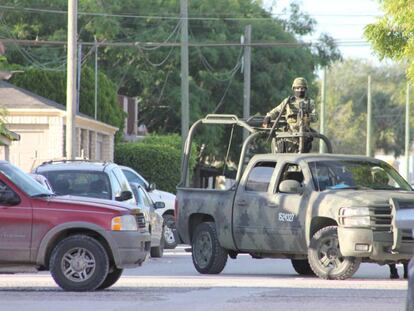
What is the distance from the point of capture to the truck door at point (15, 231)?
15.6 meters

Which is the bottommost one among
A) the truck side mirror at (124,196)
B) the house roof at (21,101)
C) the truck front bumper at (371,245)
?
the truck front bumper at (371,245)

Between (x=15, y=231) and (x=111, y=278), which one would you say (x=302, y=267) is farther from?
(x=15, y=231)

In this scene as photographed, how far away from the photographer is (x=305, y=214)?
1889 cm

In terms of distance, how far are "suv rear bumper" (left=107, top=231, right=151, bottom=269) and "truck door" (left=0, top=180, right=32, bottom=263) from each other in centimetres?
99

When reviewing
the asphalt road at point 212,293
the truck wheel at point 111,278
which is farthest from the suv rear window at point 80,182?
the truck wheel at point 111,278

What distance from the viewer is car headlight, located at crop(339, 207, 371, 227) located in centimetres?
1800

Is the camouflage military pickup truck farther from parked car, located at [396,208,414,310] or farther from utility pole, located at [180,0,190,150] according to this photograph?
utility pole, located at [180,0,190,150]

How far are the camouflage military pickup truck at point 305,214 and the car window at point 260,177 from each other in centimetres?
2

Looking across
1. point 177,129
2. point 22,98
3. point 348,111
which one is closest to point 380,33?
point 22,98

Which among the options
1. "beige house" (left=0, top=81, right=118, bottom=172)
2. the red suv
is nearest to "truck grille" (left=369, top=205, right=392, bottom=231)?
the red suv

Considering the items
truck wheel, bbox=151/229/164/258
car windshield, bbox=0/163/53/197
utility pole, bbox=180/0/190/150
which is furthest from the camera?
utility pole, bbox=180/0/190/150

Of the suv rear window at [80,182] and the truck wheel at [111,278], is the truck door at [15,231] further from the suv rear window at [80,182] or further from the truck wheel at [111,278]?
the suv rear window at [80,182]

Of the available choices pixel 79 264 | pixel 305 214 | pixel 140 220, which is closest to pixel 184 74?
pixel 305 214

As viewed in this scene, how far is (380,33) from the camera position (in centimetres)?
2705
